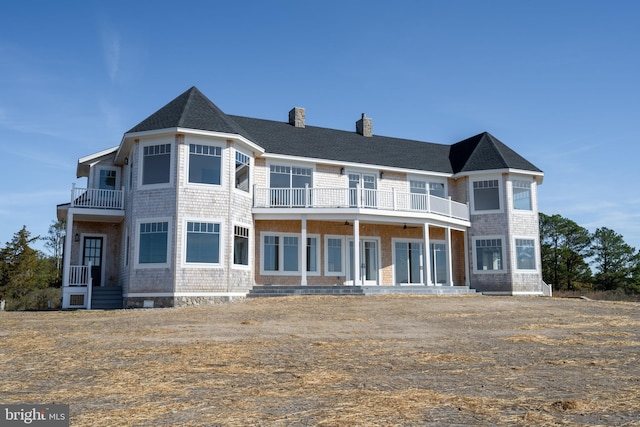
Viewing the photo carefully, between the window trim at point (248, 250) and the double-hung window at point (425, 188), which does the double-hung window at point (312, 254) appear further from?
the double-hung window at point (425, 188)

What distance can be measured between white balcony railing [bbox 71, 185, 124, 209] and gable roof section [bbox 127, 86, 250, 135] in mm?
3223

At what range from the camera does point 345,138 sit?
89.8 feet

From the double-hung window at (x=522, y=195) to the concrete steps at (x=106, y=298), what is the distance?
1790cm

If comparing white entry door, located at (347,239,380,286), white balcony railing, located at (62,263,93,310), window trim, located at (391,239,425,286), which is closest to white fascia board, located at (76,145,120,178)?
white balcony railing, located at (62,263,93,310)

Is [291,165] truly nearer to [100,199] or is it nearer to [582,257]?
[100,199]

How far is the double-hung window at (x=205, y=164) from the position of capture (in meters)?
20.2

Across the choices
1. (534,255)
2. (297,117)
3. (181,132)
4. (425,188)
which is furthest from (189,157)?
(534,255)

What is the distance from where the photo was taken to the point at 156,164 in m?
20.3

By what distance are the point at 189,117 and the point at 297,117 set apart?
25.5 ft

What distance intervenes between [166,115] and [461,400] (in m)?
17.8

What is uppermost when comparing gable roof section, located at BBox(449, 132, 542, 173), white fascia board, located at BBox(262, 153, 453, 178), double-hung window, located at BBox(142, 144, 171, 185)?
gable roof section, located at BBox(449, 132, 542, 173)

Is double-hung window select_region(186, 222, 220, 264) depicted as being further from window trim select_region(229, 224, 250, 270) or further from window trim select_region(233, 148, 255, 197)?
window trim select_region(233, 148, 255, 197)

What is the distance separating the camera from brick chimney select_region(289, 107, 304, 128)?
88.6 feet

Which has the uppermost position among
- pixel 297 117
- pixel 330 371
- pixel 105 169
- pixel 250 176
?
pixel 297 117
